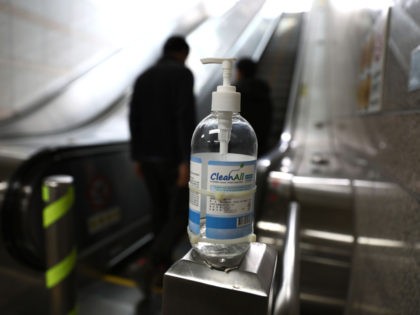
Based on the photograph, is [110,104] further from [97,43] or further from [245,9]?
[245,9]

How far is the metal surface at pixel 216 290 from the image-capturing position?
1.31ft

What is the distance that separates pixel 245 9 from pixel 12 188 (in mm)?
1773

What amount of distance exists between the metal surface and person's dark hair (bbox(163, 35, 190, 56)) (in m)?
0.38

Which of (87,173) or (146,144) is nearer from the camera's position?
(146,144)

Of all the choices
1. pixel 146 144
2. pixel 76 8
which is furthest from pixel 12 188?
pixel 76 8

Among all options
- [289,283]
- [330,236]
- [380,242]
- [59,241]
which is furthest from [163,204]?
[289,283]

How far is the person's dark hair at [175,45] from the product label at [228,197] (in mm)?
255

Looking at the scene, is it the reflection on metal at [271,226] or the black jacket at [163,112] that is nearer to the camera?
the black jacket at [163,112]

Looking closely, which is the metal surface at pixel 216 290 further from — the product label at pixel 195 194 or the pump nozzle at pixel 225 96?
the pump nozzle at pixel 225 96

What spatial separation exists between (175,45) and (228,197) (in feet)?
1.21

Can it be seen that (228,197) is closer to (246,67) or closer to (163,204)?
(246,67)

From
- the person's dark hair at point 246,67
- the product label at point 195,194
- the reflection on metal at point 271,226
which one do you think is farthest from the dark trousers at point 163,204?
the product label at point 195,194

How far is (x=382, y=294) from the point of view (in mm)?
868

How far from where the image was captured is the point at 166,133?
1.39 m
